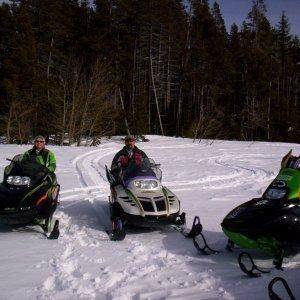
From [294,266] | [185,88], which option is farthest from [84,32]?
[294,266]

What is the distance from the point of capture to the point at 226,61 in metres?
34.7

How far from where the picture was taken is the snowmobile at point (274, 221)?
4727mm

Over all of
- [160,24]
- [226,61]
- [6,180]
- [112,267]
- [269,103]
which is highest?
[160,24]

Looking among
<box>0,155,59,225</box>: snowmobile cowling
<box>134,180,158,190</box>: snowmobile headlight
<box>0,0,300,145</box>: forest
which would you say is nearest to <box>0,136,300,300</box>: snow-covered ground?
<box>0,155,59,225</box>: snowmobile cowling

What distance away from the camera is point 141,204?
6148 mm

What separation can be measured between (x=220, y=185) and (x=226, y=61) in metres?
25.5

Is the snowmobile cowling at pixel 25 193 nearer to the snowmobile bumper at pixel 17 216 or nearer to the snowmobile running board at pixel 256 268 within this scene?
the snowmobile bumper at pixel 17 216

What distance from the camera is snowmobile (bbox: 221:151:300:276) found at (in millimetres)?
4727

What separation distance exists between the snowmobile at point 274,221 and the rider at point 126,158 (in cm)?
233

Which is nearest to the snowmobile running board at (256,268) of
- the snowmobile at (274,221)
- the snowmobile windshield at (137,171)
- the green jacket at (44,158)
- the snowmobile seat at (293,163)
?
the snowmobile at (274,221)

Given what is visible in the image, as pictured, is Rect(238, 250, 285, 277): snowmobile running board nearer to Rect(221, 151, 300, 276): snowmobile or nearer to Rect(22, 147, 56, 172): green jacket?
Rect(221, 151, 300, 276): snowmobile

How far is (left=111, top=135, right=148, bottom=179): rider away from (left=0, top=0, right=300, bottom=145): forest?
52.7ft

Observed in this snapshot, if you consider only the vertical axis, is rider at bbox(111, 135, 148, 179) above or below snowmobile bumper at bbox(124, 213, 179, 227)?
above

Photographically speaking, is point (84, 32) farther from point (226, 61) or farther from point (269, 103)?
point (269, 103)
